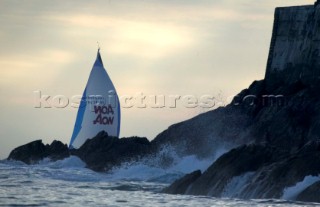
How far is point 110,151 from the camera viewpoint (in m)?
59.5

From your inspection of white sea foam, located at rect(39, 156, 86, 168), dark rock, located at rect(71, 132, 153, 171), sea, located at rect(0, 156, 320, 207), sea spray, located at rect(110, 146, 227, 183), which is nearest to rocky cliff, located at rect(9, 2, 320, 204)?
dark rock, located at rect(71, 132, 153, 171)

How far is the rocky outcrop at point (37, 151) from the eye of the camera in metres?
65.1

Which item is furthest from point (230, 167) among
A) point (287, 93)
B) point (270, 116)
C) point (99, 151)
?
point (99, 151)

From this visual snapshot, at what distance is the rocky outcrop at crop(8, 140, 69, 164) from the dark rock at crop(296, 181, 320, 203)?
1312 inches

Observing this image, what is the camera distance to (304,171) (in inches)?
1296

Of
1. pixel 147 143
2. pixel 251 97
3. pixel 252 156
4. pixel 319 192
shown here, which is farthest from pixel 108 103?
pixel 319 192

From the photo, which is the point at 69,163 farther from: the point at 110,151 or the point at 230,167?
the point at 230,167

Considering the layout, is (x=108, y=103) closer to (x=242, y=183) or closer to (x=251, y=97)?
(x=251, y=97)

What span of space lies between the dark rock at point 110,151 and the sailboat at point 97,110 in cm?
751

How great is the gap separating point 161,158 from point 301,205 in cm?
2834

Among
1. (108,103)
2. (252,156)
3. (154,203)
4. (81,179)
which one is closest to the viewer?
(154,203)

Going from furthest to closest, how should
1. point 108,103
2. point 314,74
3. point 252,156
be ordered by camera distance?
point 108,103, point 314,74, point 252,156

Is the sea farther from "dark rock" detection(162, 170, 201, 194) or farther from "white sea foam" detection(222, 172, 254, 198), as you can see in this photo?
"white sea foam" detection(222, 172, 254, 198)

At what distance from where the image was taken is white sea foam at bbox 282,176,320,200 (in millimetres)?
32219
